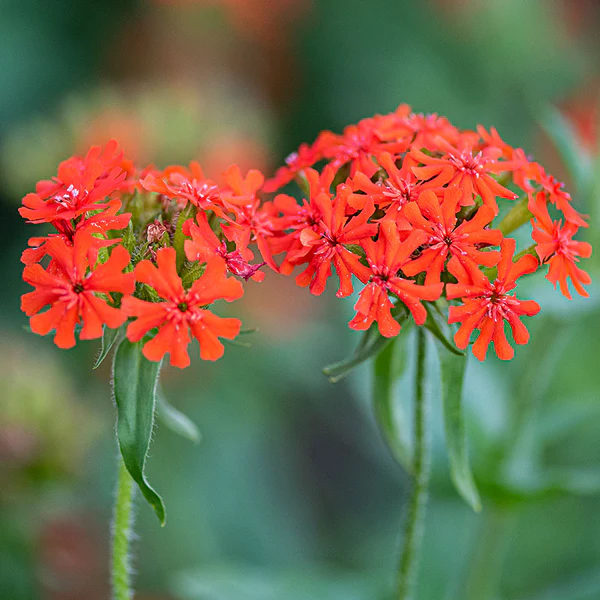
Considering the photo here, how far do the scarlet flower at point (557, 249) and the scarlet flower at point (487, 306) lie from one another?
0.26ft

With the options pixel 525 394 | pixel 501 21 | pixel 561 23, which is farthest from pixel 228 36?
pixel 525 394

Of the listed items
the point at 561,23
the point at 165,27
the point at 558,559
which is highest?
the point at 561,23

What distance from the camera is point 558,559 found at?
2742 millimetres

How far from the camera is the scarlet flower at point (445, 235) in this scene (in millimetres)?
1133

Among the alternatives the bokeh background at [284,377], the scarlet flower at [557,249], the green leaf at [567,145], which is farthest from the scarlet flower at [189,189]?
the green leaf at [567,145]

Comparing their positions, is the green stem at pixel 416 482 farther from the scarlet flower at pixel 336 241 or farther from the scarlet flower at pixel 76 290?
the scarlet flower at pixel 76 290

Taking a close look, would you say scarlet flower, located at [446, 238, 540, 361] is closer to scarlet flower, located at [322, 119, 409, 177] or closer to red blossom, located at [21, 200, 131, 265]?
scarlet flower, located at [322, 119, 409, 177]

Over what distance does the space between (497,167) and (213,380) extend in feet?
6.48

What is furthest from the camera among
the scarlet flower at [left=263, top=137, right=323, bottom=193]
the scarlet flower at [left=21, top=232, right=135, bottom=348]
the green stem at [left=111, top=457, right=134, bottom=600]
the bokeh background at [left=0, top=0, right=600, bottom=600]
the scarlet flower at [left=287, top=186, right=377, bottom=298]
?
the bokeh background at [left=0, top=0, right=600, bottom=600]

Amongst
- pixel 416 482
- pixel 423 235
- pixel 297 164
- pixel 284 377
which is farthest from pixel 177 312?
pixel 284 377

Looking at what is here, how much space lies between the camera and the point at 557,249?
124cm

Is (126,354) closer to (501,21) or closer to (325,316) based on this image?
(325,316)

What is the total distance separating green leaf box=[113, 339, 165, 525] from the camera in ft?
3.61

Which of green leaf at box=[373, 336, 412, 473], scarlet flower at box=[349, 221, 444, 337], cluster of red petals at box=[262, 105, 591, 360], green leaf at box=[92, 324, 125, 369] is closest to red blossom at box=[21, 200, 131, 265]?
green leaf at box=[92, 324, 125, 369]
